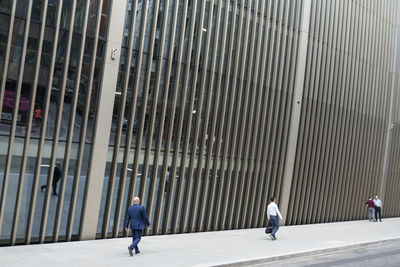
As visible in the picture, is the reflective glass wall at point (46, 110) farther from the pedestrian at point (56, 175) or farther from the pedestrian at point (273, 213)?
the pedestrian at point (273, 213)

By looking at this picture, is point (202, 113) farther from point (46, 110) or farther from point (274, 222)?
point (46, 110)

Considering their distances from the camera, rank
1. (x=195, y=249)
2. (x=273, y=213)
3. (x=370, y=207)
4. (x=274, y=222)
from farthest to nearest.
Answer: (x=370, y=207) → (x=274, y=222) → (x=273, y=213) → (x=195, y=249)

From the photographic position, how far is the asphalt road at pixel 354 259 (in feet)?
40.8

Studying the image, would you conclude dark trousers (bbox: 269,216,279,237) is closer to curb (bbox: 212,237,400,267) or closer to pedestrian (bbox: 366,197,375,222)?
curb (bbox: 212,237,400,267)

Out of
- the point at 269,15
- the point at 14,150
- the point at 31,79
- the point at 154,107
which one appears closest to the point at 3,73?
the point at 31,79

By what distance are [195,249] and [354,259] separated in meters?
4.74

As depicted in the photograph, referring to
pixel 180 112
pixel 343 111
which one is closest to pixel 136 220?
pixel 180 112

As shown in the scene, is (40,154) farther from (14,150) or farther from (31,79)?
(31,79)

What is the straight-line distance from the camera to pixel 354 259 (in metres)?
13.5

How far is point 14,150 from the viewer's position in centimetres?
1127

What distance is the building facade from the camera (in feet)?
38.0

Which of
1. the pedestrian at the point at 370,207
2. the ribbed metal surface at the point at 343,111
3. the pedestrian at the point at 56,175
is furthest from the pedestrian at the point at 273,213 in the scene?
the pedestrian at the point at 370,207

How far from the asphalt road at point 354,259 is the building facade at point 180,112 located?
13.8ft

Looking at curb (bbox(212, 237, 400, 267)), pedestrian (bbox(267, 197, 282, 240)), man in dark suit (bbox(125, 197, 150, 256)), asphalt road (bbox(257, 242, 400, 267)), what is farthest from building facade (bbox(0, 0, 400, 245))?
asphalt road (bbox(257, 242, 400, 267))
